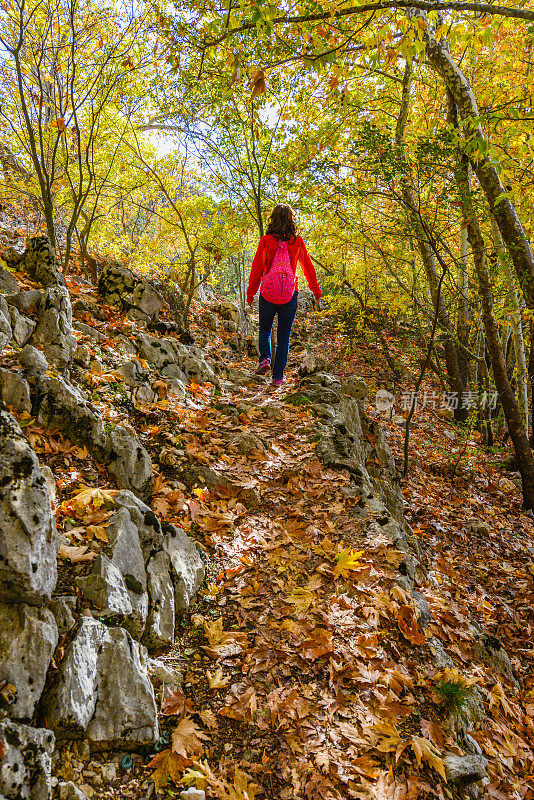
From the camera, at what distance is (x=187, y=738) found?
6.86ft

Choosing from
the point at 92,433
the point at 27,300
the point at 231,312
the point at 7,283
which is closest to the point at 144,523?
the point at 92,433

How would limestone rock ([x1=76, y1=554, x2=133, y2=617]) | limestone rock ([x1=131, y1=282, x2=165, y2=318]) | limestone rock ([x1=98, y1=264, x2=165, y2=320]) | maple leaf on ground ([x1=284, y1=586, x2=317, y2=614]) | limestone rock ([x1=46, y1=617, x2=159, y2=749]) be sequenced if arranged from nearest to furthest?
limestone rock ([x1=46, y1=617, x2=159, y2=749]), limestone rock ([x1=76, y1=554, x2=133, y2=617]), maple leaf on ground ([x1=284, y1=586, x2=317, y2=614]), limestone rock ([x1=98, y1=264, x2=165, y2=320]), limestone rock ([x1=131, y1=282, x2=165, y2=318])

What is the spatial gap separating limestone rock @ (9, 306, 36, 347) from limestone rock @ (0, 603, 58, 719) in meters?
2.81

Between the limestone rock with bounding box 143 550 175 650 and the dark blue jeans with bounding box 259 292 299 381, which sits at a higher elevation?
the dark blue jeans with bounding box 259 292 299 381

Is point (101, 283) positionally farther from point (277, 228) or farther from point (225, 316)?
point (225, 316)

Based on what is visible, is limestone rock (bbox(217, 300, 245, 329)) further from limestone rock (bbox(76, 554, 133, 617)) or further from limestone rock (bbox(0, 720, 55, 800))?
limestone rock (bbox(0, 720, 55, 800))

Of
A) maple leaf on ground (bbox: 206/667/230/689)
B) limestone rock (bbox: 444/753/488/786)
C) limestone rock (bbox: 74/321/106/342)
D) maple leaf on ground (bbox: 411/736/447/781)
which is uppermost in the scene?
limestone rock (bbox: 74/321/106/342)

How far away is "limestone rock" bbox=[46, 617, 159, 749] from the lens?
1.83 m

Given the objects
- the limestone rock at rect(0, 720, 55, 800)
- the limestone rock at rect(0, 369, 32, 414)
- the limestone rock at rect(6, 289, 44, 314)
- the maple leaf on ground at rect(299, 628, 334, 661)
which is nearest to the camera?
the limestone rock at rect(0, 720, 55, 800)

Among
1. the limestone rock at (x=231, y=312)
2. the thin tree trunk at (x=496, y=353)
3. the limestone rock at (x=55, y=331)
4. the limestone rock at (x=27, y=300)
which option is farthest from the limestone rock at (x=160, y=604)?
the limestone rock at (x=231, y=312)

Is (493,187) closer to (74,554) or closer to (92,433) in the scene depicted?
(92,433)

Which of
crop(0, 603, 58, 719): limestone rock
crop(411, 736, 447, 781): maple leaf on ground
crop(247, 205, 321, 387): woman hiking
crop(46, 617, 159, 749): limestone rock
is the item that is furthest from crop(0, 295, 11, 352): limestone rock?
crop(411, 736, 447, 781): maple leaf on ground

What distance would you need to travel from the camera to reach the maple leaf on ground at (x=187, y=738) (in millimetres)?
2033

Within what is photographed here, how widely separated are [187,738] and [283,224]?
5342mm
